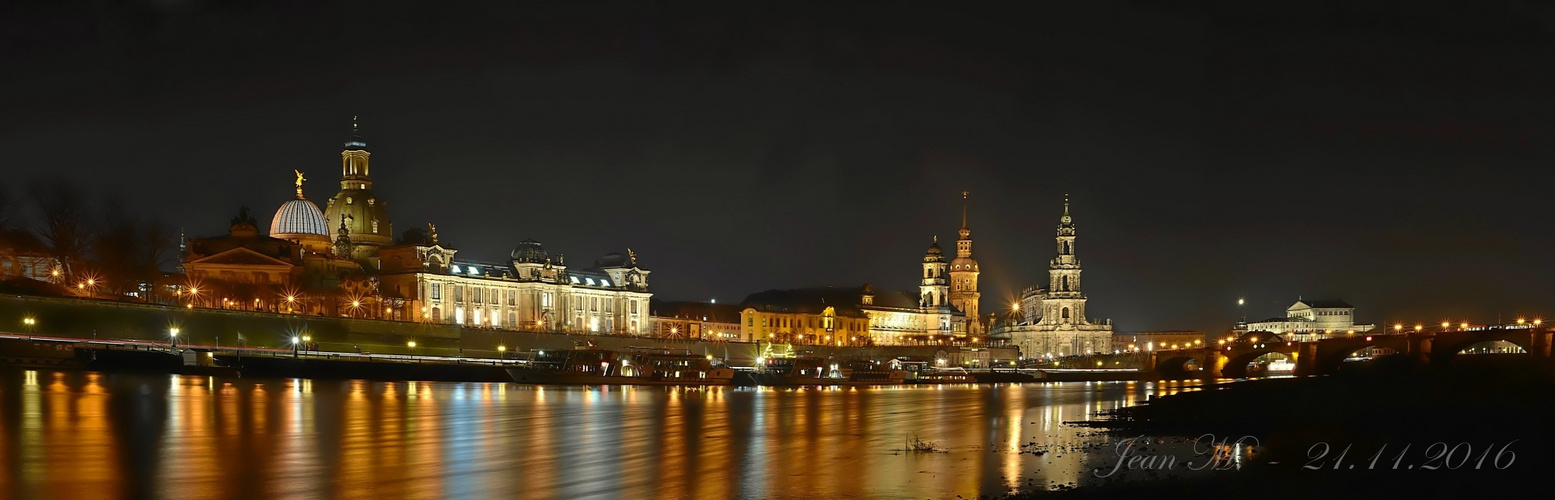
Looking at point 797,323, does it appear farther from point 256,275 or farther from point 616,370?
point 616,370

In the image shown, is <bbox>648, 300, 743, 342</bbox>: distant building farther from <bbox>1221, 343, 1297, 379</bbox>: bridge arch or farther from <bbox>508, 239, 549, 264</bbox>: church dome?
<bbox>1221, 343, 1297, 379</bbox>: bridge arch

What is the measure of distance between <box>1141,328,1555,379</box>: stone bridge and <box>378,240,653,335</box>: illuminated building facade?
63.6 m

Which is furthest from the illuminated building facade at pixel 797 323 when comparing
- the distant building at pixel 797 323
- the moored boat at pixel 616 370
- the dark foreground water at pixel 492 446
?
the dark foreground water at pixel 492 446

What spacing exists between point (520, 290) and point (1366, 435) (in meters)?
122

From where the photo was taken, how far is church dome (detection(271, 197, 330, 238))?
144 m

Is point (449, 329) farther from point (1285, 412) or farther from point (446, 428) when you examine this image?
point (1285, 412)

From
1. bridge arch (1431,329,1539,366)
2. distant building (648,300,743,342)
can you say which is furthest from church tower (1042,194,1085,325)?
bridge arch (1431,329,1539,366)

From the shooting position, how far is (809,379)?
10562cm

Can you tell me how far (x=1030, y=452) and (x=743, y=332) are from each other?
144 metres

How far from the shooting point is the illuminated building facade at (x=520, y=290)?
141 metres

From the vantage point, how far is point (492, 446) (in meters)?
40.7

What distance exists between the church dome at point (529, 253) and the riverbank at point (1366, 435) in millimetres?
101244

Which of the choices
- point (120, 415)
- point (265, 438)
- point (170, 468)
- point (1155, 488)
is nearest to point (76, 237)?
point (120, 415)

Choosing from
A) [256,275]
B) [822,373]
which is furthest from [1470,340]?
[256,275]
